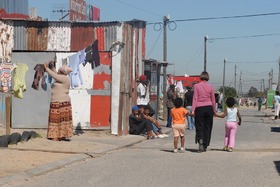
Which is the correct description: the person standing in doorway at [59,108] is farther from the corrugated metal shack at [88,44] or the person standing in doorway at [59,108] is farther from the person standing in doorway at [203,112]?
the person standing in doorway at [203,112]

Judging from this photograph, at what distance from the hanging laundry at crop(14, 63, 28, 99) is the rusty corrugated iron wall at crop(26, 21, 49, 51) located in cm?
71

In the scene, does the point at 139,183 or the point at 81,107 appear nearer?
the point at 139,183

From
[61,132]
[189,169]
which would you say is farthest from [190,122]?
[189,169]

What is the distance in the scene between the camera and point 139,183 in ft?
26.8

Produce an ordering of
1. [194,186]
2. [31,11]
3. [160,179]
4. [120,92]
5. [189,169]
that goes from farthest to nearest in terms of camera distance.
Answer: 1. [31,11]
2. [120,92]
3. [189,169]
4. [160,179]
5. [194,186]

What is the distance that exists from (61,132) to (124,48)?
3.80m

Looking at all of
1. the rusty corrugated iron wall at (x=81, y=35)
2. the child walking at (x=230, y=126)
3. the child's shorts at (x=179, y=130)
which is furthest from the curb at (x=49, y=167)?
the rusty corrugated iron wall at (x=81, y=35)

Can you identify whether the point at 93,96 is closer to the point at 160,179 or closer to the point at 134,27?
the point at 134,27

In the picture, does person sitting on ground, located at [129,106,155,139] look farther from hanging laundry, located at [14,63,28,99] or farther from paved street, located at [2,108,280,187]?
hanging laundry, located at [14,63,28,99]

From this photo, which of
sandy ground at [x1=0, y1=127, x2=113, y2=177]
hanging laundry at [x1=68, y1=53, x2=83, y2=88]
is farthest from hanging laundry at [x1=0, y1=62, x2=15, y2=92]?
hanging laundry at [x1=68, y1=53, x2=83, y2=88]

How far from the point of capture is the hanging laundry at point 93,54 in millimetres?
15711

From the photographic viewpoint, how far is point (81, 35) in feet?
52.3

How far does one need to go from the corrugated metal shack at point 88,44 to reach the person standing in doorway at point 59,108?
8.82ft

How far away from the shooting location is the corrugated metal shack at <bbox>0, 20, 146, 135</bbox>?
15.6 meters
